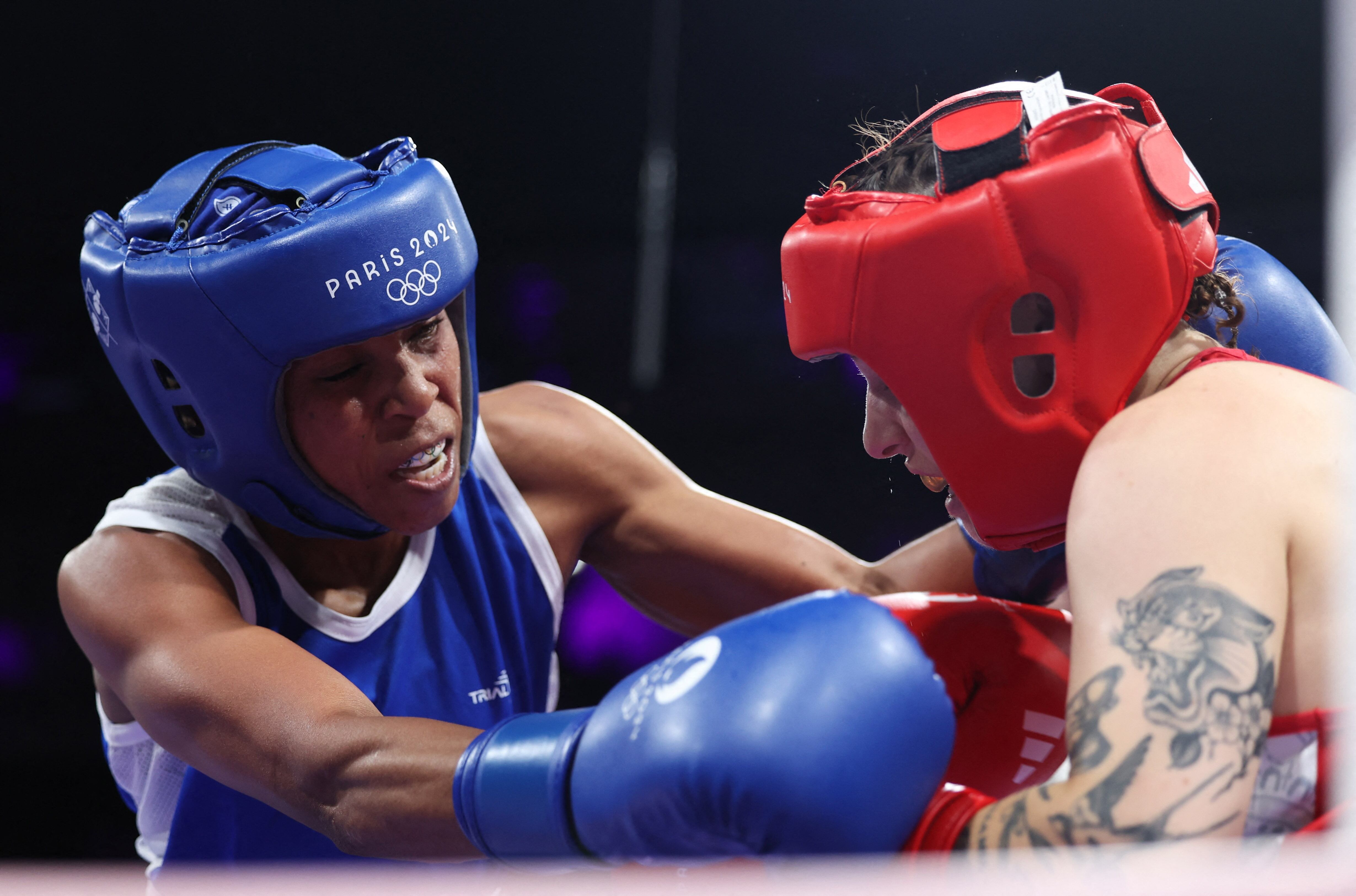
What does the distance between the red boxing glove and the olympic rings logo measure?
765 millimetres

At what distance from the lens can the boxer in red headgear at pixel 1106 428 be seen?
924 mm

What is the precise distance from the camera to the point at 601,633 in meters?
2.89

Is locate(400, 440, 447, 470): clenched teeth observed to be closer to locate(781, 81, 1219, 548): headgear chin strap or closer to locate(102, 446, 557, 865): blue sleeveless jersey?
locate(102, 446, 557, 865): blue sleeveless jersey

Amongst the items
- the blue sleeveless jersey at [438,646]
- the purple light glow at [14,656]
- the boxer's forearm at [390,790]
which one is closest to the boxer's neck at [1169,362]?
the boxer's forearm at [390,790]

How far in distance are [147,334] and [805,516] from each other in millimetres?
1749

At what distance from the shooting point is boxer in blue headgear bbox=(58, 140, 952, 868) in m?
1.01

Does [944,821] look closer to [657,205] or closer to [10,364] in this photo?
[657,205]

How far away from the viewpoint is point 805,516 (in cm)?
288

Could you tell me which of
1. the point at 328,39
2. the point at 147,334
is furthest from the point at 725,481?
the point at 147,334

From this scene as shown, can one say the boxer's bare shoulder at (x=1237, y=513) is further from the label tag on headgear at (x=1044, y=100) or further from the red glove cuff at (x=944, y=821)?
the label tag on headgear at (x=1044, y=100)

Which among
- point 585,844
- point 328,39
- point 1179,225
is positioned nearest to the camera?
point 585,844

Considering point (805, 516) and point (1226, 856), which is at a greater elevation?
point (1226, 856)

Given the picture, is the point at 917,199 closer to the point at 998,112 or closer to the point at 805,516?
the point at 998,112

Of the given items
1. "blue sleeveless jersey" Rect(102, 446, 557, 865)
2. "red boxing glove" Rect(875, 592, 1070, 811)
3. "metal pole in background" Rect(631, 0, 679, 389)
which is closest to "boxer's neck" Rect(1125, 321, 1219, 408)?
"red boxing glove" Rect(875, 592, 1070, 811)
